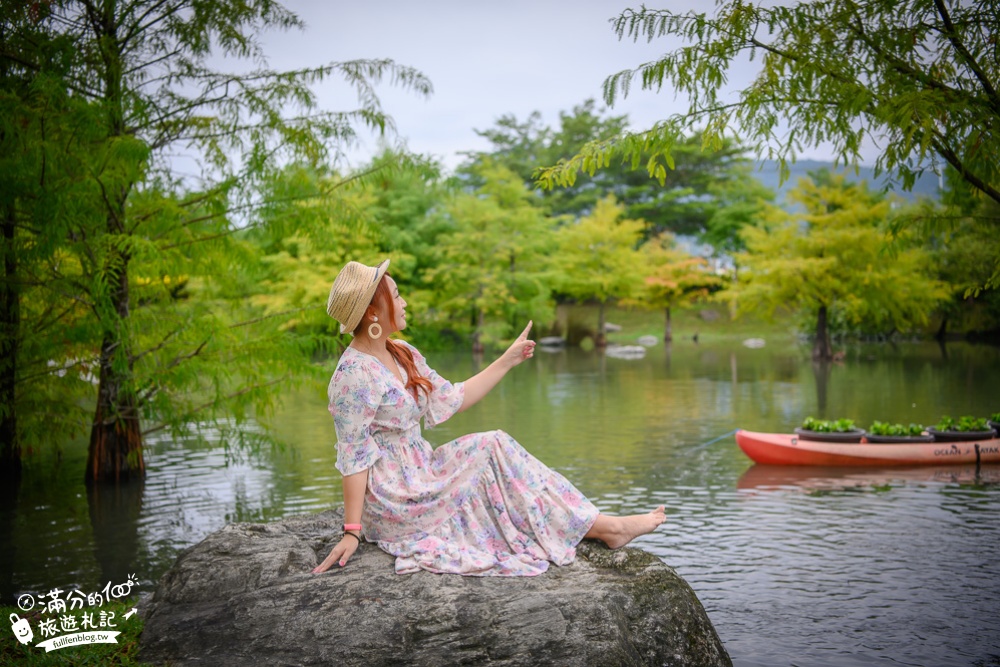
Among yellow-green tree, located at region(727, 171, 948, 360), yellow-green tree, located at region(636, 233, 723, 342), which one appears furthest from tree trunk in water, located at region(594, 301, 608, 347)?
yellow-green tree, located at region(727, 171, 948, 360)

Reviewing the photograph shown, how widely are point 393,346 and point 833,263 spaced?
81.1ft

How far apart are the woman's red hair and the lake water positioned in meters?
2.52

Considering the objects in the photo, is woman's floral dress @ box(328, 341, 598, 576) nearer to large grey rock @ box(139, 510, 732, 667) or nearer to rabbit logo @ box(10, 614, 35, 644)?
large grey rock @ box(139, 510, 732, 667)

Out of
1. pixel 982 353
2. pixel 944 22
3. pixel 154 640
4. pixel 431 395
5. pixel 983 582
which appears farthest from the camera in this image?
pixel 982 353

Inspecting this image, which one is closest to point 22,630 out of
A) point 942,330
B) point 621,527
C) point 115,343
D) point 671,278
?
point 621,527

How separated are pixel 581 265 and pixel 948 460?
27.9 meters

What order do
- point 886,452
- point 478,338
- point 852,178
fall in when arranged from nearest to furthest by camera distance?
point 886,452, point 478,338, point 852,178

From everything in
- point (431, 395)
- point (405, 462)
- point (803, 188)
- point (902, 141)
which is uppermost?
point (803, 188)

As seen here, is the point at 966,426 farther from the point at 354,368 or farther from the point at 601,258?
the point at 601,258

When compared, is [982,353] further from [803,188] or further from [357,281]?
[357,281]

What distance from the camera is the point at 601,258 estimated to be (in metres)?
37.9

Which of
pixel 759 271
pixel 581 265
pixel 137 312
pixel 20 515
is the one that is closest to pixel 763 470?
pixel 137 312

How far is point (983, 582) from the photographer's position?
6.72 meters

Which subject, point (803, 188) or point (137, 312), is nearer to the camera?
point (137, 312)
